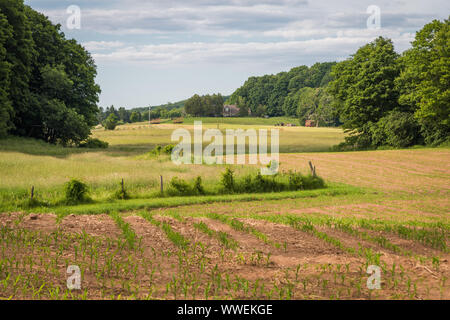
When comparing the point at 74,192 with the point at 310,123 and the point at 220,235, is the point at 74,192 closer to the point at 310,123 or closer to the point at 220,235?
the point at 220,235

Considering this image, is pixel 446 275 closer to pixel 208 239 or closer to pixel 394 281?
pixel 394 281

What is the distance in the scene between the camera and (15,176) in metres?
29.3

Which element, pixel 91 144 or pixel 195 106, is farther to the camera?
pixel 195 106

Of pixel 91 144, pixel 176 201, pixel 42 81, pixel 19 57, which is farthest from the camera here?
pixel 91 144

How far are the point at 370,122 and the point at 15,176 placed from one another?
2180 inches

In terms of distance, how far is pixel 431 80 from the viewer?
192 ft

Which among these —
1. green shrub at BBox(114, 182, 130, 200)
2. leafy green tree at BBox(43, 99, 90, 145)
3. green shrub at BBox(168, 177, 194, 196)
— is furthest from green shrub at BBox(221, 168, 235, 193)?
leafy green tree at BBox(43, 99, 90, 145)

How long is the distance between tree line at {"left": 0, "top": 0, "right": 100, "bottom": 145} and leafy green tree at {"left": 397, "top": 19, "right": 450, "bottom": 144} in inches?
1786

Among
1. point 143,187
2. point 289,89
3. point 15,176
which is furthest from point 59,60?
point 289,89

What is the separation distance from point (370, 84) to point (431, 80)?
1147 cm

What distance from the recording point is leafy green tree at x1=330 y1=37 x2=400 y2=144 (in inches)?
2694

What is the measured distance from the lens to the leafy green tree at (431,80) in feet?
185

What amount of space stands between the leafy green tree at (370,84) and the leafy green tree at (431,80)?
4.19 meters

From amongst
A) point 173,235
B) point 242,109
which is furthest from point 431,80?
point 242,109
